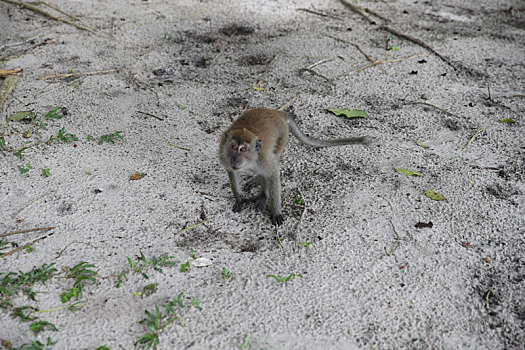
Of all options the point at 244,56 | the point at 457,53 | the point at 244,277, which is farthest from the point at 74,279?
the point at 457,53

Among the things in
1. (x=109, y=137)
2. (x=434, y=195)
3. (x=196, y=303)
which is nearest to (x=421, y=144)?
(x=434, y=195)

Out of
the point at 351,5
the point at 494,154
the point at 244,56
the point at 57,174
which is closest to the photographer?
the point at 57,174

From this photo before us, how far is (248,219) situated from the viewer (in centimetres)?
352

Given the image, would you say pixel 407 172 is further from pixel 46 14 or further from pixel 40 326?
pixel 46 14

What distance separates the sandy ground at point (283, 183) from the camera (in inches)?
107

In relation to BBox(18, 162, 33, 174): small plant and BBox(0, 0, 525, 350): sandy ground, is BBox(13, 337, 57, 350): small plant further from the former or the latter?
BBox(18, 162, 33, 174): small plant

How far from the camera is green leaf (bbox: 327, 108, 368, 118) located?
4.77 metres

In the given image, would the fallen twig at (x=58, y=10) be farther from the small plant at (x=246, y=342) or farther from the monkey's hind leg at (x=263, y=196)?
the small plant at (x=246, y=342)

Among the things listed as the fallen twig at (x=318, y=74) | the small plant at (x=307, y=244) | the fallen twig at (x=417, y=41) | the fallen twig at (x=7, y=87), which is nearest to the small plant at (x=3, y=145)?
the fallen twig at (x=7, y=87)

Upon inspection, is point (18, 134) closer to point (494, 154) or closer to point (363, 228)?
point (363, 228)

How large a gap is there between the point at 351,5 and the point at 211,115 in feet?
13.9

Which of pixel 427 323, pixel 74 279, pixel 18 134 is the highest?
pixel 18 134

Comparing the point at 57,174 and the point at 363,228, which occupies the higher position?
the point at 57,174

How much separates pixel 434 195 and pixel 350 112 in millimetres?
1516
